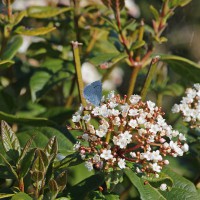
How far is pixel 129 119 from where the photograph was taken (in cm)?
119

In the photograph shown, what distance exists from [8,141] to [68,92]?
0.78 metres

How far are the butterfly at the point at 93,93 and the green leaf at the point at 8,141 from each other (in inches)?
6.8

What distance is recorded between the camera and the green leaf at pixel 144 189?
1.18 m

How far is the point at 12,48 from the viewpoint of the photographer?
1.58m

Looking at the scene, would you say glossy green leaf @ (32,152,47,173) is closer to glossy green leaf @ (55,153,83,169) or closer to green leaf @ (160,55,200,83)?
glossy green leaf @ (55,153,83,169)

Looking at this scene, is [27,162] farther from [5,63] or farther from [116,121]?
[5,63]

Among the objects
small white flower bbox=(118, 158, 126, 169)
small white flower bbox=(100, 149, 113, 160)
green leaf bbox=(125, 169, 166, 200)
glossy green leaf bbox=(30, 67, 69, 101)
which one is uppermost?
small white flower bbox=(100, 149, 113, 160)

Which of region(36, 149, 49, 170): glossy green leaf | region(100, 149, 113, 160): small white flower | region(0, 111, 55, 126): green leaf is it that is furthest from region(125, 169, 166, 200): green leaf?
region(0, 111, 55, 126): green leaf

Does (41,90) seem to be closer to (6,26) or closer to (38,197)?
(6,26)

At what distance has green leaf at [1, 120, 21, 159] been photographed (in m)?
1.15

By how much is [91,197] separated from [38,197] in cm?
15

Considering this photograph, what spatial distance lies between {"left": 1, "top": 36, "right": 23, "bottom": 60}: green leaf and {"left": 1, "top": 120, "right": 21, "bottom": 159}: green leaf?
1.35ft

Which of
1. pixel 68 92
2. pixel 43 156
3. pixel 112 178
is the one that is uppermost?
pixel 43 156

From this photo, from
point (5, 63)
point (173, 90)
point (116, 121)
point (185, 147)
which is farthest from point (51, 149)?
point (173, 90)
